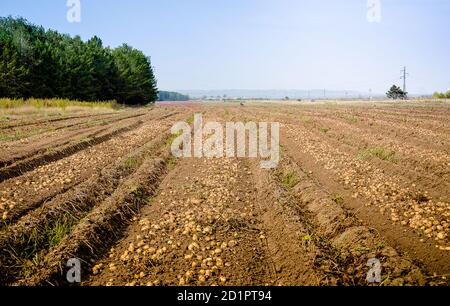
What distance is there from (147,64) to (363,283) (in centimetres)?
7747

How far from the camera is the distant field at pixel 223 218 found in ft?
17.0

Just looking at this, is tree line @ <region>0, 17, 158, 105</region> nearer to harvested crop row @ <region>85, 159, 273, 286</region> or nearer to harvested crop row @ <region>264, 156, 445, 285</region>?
harvested crop row @ <region>85, 159, 273, 286</region>

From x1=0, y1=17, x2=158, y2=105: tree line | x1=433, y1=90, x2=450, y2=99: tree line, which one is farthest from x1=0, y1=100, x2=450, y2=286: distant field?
x1=433, y1=90, x2=450, y2=99: tree line

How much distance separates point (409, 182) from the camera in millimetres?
9328

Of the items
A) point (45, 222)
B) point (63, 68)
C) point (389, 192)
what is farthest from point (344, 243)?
point (63, 68)

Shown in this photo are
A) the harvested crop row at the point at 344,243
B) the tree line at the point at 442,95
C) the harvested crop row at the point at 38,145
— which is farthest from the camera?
the tree line at the point at 442,95

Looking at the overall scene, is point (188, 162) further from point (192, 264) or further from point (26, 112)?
point (26, 112)

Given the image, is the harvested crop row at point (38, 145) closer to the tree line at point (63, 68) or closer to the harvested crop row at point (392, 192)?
the harvested crop row at point (392, 192)

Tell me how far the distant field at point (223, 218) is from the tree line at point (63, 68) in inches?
1196

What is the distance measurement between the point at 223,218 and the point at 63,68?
4581cm

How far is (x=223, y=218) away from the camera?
7203 millimetres

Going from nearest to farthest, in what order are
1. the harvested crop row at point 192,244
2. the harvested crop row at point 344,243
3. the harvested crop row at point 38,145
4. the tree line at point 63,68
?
the harvested crop row at point 344,243 < the harvested crop row at point 192,244 < the harvested crop row at point 38,145 < the tree line at point 63,68

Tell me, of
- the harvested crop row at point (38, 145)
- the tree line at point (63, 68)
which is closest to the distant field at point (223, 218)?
the harvested crop row at point (38, 145)
